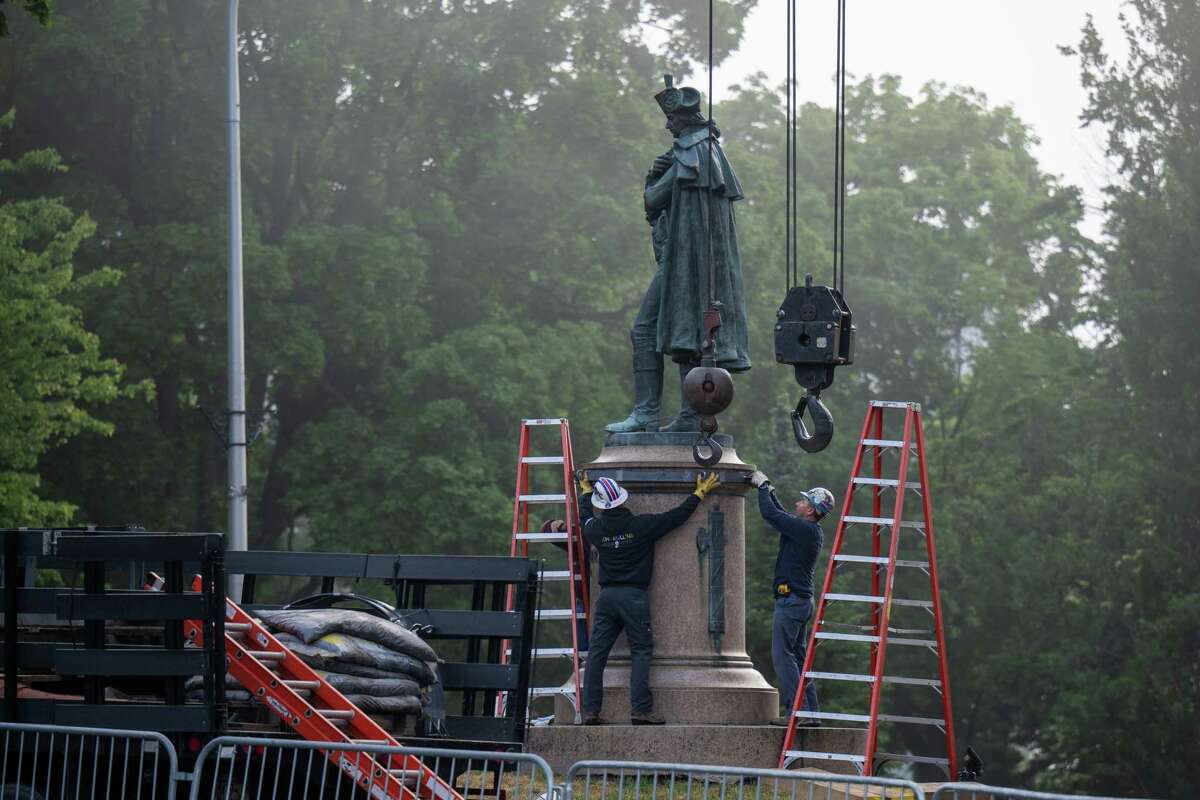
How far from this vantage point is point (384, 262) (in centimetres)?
3278

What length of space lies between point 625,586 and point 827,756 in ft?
6.43

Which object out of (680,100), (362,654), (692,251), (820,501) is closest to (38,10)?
(680,100)

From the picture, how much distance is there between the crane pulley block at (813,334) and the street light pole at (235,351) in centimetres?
A: 1158

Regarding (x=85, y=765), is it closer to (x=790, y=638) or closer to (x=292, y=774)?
(x=292, y=774)

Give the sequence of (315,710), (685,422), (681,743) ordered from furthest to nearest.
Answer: (685,422) → (681,743) → (315,710)

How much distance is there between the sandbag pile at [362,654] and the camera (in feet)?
39.0

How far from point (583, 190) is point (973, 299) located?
10748 mm

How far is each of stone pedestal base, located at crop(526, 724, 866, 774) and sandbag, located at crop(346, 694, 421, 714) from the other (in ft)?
8.19

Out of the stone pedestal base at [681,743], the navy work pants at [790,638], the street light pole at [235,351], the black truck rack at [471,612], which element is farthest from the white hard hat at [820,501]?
the street light pole at [235,351]

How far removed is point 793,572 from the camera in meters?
15.5

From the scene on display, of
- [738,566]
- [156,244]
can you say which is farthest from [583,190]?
[738,566]

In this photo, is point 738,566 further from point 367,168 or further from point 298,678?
point 367,168

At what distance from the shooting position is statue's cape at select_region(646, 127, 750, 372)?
16016 millimetres

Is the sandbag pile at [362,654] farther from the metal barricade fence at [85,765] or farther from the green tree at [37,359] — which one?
the green tree at [37,359]
